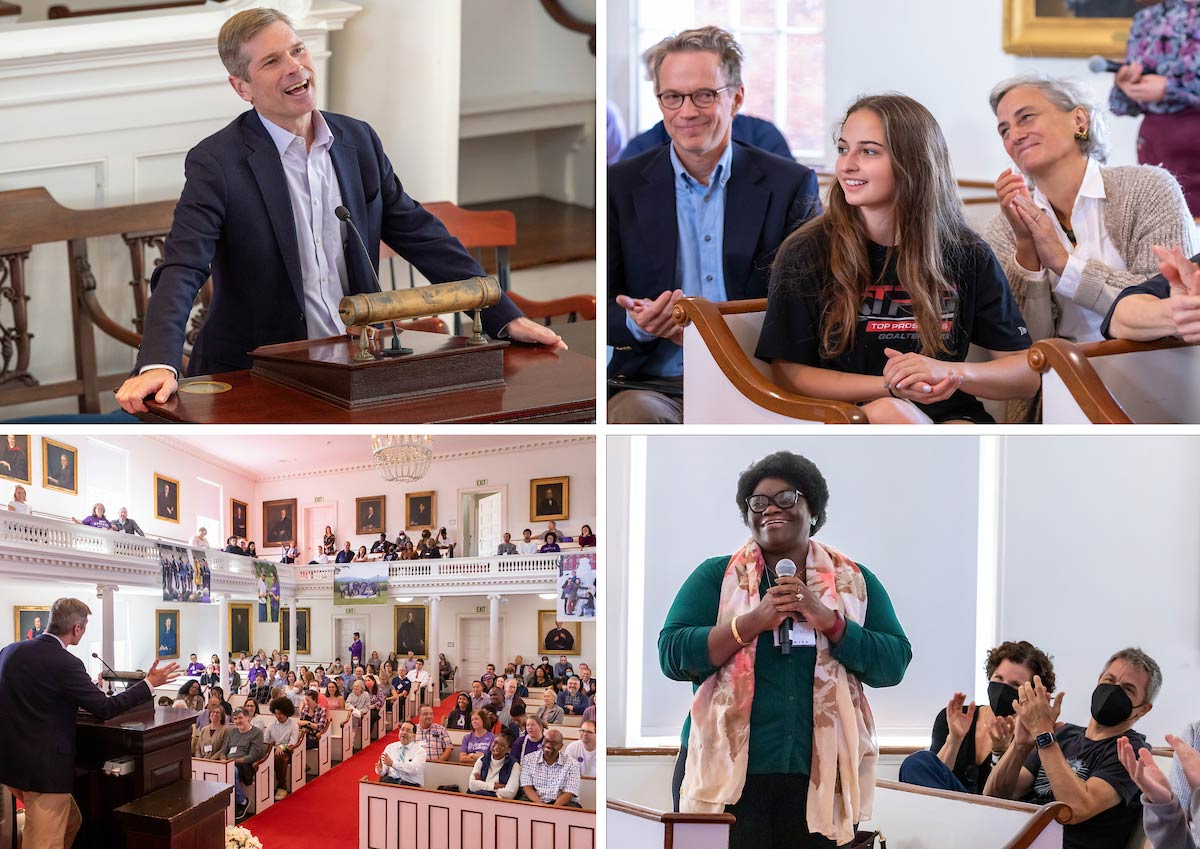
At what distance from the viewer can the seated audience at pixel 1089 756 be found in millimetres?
2418

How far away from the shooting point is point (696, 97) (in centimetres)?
252

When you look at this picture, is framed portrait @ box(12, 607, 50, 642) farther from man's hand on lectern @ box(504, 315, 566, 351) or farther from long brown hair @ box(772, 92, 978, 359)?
long brown hair @ box(772, 92, 978, 359)

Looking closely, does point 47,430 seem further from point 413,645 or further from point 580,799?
point 580,799

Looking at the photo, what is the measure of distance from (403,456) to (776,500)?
692mm

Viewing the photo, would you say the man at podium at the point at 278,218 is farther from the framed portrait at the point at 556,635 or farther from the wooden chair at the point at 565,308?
the wooden chair at the point at 565,308

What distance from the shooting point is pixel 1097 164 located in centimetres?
262

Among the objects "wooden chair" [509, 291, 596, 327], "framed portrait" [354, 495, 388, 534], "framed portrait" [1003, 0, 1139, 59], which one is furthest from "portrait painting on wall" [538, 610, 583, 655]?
"framed portrait" [1003, 0, 1139, 59]

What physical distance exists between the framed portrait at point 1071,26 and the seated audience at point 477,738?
7.91 feet

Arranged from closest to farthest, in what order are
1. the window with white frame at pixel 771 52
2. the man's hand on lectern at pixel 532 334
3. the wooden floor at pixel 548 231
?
the man's hand on lectern at pixel 532 334
the window with white frame at pixel 771 52
the wooden floor at pixel 548 231

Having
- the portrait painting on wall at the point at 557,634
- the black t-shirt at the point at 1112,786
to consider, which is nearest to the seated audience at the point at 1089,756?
the black t-shirt at the point at 1112,786

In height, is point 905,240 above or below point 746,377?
above

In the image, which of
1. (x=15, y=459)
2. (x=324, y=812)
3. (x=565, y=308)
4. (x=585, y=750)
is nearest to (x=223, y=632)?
(x=324, y=812)

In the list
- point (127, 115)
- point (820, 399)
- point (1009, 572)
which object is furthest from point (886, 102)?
point (127, 115)

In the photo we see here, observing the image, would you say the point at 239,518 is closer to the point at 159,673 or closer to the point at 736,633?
the point at 159,673
